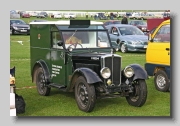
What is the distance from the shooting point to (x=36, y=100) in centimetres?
1019

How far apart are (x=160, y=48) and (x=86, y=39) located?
2.42 m

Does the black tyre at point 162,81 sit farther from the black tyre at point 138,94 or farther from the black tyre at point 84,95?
the black tyre at point 84,95

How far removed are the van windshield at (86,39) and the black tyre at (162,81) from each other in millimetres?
2155

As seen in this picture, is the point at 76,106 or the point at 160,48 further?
the point at 160,48

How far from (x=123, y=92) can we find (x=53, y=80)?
2038mm

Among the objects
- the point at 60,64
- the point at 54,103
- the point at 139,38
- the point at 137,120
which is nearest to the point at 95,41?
the point at 60,64

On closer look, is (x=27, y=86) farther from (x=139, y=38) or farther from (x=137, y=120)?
(x=139, y=38)

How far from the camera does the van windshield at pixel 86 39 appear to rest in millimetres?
9906

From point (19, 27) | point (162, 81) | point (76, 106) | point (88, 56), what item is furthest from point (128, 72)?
point (19, 27)

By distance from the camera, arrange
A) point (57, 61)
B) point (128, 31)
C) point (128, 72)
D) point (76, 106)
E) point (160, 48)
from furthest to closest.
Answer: point (128, 31), point (160, 48), point (57, 61), point (76, 106), point (128, 72)

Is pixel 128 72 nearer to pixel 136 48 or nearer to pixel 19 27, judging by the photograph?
pixel 136 48

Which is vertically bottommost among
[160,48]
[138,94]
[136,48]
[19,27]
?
[138,94]

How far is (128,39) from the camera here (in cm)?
2127

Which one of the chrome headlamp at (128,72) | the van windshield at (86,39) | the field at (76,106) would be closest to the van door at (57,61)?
the van windshield at (86,39)
